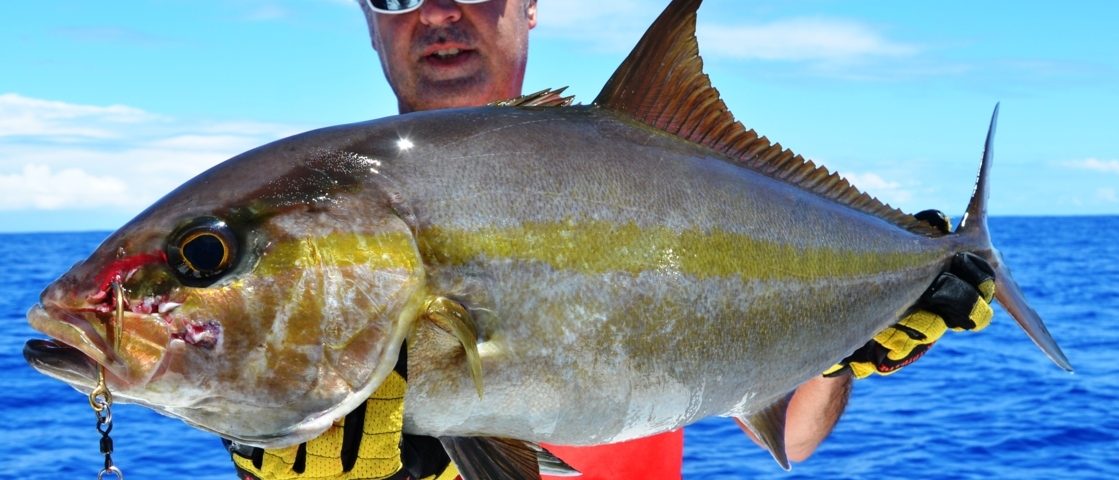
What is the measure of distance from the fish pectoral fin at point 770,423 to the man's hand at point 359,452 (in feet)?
3.09

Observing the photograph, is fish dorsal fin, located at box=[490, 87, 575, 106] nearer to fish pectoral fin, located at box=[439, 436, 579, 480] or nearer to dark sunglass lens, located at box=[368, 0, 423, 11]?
fish pectoral fin, located at box=[439, 436, 579, 480]

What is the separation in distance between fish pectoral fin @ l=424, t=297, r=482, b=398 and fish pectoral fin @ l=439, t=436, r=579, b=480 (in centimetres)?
24

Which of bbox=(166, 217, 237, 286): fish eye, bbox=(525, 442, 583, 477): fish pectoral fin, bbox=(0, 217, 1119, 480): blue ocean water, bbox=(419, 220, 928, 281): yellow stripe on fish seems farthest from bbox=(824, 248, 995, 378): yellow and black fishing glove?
bbox=(0, 217, 1119, 480): blue ocean water

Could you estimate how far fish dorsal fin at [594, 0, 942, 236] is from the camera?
2479 mm

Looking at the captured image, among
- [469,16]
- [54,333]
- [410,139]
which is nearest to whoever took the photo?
[54,333]

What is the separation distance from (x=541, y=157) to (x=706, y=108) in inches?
21.7

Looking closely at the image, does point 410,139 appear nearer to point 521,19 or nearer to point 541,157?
point 541,157

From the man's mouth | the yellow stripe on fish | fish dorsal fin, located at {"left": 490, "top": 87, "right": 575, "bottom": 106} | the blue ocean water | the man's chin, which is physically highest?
the man's mouth

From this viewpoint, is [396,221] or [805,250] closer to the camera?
[396,221]

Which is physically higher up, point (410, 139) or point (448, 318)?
point (410, 139)

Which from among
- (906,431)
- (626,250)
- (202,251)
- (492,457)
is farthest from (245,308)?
(906,431)

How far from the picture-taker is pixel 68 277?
197 cm

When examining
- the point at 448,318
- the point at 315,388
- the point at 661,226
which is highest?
the point at 661,226

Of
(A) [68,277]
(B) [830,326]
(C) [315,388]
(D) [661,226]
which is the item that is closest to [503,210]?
(D) [661,226]
